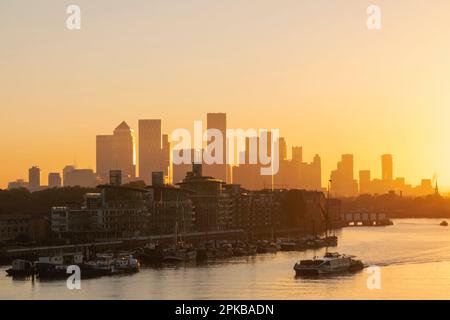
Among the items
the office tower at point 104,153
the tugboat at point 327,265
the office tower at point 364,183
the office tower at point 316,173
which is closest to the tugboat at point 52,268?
the tugboat at point 327,265

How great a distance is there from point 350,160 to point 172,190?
9319cm

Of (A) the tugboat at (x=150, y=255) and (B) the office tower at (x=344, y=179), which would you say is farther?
(B) the office tower at (x=344, y=179)

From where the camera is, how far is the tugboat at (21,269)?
3372 cm

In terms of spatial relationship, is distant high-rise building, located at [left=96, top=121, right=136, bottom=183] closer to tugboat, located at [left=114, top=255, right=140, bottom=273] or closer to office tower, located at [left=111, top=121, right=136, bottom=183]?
office tower, located at [left=111, top=121, right=136, bottom=183]

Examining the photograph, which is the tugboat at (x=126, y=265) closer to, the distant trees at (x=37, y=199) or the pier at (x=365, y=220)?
the distant trees at (x=37, y=199)

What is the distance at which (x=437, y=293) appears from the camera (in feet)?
89.6

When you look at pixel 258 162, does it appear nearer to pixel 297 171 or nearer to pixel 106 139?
pixel 297 171

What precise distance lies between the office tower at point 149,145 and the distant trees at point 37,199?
42.7m

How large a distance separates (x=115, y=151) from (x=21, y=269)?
8555 centimetres

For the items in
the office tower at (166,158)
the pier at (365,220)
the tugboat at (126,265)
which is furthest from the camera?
the pier at (365,220)

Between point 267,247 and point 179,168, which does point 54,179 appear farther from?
point 267,247

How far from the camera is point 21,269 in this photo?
112 feet

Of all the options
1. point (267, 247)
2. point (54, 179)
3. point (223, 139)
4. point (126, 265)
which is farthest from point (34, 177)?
point (126, 265)
